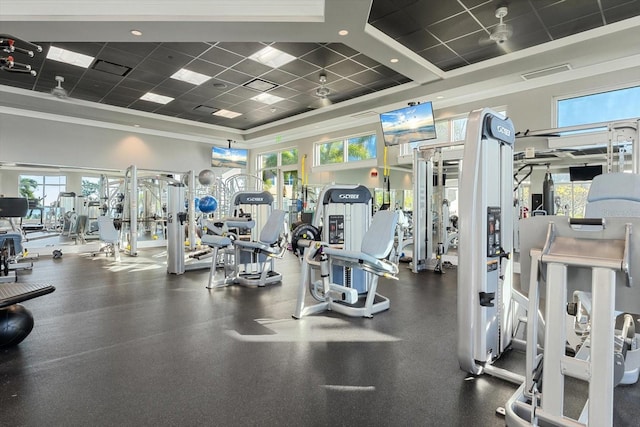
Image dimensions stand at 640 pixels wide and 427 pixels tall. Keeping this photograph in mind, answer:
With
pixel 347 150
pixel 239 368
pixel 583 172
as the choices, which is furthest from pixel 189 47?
pixel 583 172

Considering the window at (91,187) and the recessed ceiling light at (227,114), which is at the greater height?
the recessed ceiling light at (227,114)

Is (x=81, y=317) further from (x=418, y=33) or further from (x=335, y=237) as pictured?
(x=418, y=33)

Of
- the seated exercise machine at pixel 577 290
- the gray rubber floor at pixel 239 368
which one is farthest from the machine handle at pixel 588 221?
the gray rubber floor at pixel 239 368

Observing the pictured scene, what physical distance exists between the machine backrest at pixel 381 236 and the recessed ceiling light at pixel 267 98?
5448 mm

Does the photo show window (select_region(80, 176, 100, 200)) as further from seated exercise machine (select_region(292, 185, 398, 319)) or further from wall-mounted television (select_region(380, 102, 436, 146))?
seated exercise machine (select_region(292, 185, 398, 319))

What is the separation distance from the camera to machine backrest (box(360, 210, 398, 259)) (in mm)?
3711

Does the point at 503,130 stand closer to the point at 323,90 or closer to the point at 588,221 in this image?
the point at 588,221

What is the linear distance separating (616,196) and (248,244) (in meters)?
4.10

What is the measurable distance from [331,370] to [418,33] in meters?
4.92

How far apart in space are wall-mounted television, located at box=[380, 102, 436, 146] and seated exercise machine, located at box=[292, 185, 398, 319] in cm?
371

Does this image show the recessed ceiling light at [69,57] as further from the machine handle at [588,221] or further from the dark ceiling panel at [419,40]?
the machine handle at [588,221]

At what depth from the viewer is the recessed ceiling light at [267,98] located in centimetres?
824

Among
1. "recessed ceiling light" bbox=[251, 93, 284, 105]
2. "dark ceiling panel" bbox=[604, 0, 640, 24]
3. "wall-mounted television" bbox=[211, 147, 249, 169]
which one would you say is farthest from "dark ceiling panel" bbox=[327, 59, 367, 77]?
"wall-mounted television" bbox=[211, 147, 249, 169]

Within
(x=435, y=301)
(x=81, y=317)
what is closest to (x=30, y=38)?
(x=81, y=317)
